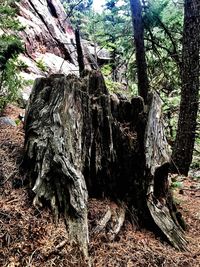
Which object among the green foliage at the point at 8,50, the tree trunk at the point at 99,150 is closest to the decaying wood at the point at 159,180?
the tree trunk at the point at 99,150

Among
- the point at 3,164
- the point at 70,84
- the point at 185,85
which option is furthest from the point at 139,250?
the point at 185,85

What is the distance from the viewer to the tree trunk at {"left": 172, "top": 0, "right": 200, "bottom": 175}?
6.89 metres

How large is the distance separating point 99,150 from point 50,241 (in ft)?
4.49

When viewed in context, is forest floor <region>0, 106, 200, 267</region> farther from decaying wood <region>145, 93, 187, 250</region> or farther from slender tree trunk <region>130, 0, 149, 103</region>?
slender tree trunk <region>130, 0, 149, 103</region>

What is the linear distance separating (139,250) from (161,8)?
6.78 meters

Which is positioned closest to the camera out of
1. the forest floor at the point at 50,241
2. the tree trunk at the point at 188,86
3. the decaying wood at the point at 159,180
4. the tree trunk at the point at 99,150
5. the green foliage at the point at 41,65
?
the forest floor at the point at 50,241

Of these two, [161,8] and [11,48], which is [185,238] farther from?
[161,8]

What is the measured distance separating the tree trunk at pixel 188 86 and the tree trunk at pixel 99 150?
317cm

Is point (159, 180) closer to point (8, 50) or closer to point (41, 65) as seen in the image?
point (8, 50)

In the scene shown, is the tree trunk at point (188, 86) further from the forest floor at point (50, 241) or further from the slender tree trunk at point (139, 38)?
the forest floor at point (50, 241)

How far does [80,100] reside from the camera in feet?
12.7

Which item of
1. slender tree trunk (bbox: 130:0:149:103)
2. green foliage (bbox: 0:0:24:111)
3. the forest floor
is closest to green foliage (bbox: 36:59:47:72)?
slender tree trunk (bbox: 130:0:149:103)

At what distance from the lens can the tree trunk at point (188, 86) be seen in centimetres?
689

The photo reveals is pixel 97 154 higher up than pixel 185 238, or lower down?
higher up
